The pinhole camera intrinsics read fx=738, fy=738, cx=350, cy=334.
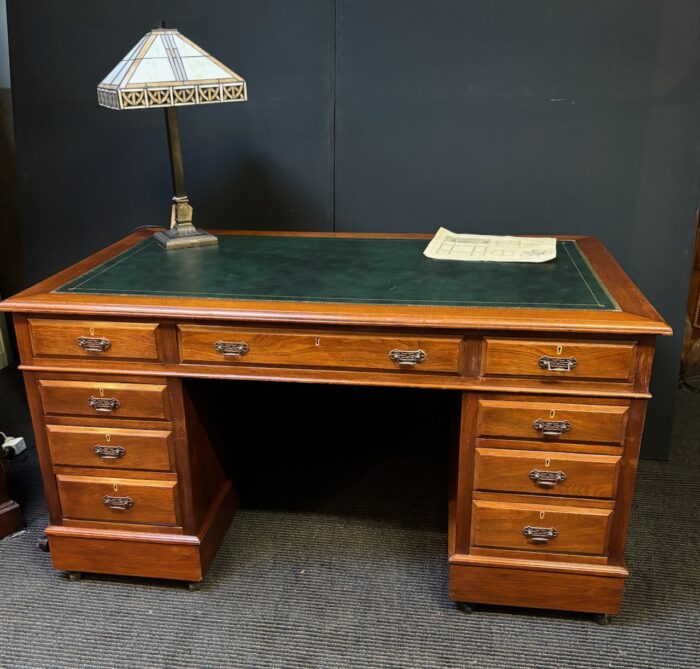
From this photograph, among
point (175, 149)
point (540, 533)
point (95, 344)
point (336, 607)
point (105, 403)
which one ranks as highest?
point (175, 149)

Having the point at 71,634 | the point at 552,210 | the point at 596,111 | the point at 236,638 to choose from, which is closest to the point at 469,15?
the point at 596,111

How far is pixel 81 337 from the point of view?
165 cm

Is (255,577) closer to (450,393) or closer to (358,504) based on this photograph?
(358,504)

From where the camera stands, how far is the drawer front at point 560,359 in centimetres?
151

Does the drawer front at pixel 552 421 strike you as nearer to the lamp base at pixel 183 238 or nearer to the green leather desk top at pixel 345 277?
the green leather desk top at pixel 345 277

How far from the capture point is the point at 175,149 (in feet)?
6.51

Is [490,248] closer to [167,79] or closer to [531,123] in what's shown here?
[531,123]

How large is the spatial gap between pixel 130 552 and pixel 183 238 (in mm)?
832

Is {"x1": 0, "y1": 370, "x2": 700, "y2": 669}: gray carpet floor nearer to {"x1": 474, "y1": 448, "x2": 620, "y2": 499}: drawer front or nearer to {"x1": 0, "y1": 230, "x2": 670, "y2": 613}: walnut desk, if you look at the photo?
{"x1": 0, "y1": 230, "x2": 670, "y2": 613}: walnut desk

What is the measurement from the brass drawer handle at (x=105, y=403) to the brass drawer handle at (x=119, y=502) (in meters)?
0.23

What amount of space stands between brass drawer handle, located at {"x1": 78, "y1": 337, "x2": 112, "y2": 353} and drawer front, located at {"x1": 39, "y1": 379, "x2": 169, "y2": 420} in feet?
0.29

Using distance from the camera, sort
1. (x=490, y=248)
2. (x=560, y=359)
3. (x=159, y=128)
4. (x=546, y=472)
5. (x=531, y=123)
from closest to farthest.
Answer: (x=560, y=359), (x=546, y=472), (x=490, y=248), (x=531, y=123), (x=159, y=128)

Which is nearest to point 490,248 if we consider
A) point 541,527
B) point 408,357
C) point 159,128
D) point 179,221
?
point 408,357

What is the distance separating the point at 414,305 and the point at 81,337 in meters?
0.75
